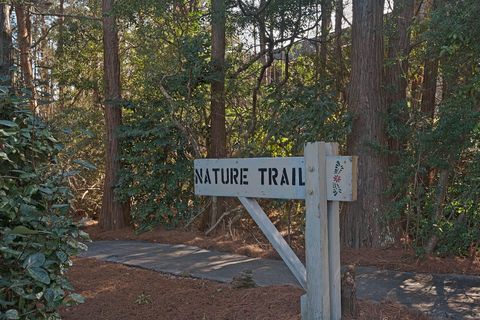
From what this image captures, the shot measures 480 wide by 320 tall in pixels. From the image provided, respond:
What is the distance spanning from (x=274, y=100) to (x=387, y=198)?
2997 millimetres

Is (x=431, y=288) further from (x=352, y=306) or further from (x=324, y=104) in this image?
(x=324, y=104)

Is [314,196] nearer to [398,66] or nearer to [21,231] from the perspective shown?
[21,231]

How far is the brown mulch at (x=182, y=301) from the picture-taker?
473 centimetres

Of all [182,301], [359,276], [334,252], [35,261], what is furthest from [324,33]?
[35,261]

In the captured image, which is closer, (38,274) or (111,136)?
(38,274)

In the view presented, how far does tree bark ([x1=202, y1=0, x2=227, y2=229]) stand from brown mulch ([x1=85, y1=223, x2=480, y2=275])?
66cm

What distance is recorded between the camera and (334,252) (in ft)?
12.7

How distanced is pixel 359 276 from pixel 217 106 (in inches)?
216

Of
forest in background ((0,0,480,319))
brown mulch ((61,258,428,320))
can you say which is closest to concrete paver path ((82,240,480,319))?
brown mulch ((61,258,428,320))

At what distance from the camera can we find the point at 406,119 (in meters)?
8.52

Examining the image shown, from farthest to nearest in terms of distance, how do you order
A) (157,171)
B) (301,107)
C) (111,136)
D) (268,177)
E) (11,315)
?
(111,136), (157,171), (301,107), (268,177), (11,315)

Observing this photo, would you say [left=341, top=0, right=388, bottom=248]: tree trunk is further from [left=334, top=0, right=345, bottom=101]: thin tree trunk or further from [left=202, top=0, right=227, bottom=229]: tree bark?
[left=202, top=0, right=227, bottom=229]: tree bark

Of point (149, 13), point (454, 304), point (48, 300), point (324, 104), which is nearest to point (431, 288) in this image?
point (454, 304)

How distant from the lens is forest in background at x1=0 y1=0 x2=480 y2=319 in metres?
7.26
